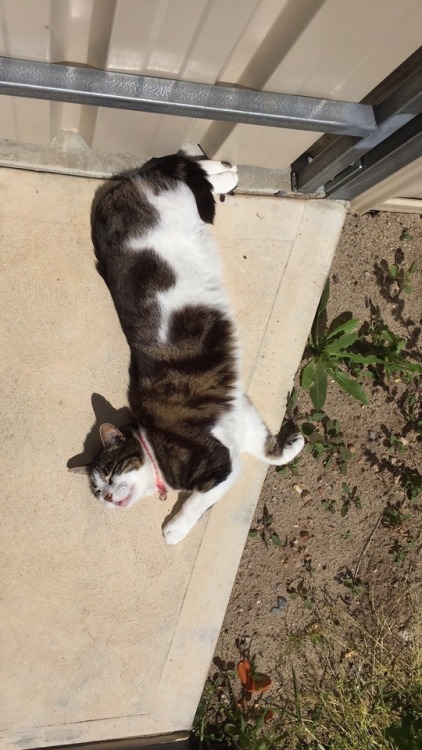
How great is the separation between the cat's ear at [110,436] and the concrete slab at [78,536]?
0.74 feet

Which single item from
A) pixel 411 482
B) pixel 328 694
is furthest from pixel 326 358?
pixel 328 694

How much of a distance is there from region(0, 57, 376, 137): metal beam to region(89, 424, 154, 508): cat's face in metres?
1.31

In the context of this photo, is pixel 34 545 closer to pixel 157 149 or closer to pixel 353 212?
pixel 157 149

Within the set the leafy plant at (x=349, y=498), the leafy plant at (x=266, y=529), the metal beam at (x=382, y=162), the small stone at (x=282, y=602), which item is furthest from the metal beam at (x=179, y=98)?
the small stone at (x=282, y=602)

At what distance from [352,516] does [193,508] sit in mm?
→ 948

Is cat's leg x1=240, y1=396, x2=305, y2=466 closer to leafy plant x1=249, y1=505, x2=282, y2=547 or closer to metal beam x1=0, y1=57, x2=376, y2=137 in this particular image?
leafy plant x1=249, y1=505, x2=282, y2=547

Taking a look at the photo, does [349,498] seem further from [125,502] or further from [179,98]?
[179,98]

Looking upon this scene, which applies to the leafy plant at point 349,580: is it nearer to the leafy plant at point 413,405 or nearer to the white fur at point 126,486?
the leafy plant at point 413,405

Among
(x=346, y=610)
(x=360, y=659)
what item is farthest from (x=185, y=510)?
(x=360, y=659)

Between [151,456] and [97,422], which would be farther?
[97,422]

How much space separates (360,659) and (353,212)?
7.79 feet

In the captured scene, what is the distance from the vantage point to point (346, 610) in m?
3.12

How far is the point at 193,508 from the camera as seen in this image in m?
2.67

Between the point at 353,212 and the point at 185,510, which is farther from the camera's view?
the point at 353,212
